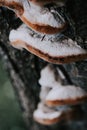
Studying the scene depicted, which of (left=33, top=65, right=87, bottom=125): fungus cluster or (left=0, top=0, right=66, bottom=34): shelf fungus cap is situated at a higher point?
(left=33, top=65, right=87, bottom=125): fungus cluster

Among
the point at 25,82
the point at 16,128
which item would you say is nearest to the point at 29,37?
the point at 25,82

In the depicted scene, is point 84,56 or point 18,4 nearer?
point 18,4

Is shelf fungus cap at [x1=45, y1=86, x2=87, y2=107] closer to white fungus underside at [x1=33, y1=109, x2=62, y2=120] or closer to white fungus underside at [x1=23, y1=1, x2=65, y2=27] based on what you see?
white fungus underside at [x1=33, y1=109, x2=62, y2=120]

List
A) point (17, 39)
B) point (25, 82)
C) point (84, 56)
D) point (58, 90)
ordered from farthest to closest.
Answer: point (25, 82)
point (58, 90)
point (17, 39)
point (84, 56)

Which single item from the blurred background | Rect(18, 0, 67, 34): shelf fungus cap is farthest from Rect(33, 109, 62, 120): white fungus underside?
the blurred background

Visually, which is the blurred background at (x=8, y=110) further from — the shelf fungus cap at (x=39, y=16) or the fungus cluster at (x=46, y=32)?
the shelf fungus cap at (x=39, y=16)

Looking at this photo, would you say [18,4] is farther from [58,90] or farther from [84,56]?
[58,90]

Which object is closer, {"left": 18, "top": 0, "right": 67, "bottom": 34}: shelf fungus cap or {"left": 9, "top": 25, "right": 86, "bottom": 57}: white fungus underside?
{"left": 18, "top": 0, "right": 67, "bottom": 34}: shelf fungus cap

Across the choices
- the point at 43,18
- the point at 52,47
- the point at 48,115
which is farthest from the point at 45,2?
the point at 48,115

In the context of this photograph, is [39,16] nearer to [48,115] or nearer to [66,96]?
[66,96]
